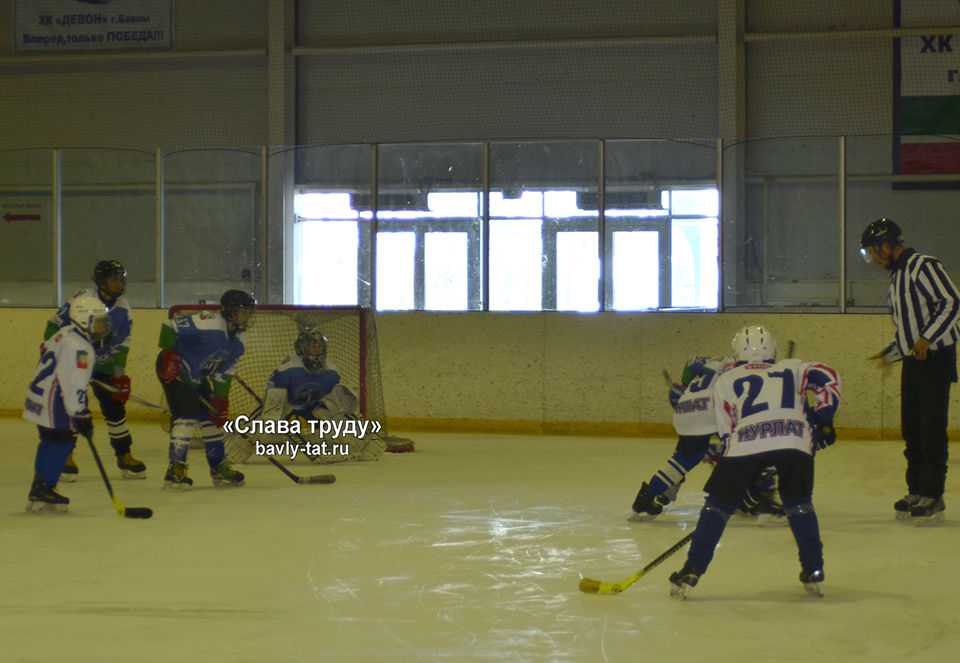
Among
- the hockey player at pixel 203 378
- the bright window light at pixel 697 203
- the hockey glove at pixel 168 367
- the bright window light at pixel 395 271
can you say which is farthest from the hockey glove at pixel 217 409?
the bright window light at pixel 697 203

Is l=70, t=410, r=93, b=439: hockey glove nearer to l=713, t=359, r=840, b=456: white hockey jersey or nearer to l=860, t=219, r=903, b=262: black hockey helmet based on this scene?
l=713, t=359, r=840, b=456: white hockey jersey

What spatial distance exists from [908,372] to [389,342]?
4961 millimetres

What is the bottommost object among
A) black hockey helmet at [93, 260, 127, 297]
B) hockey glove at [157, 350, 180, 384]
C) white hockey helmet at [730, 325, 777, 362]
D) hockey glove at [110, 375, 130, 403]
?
Answer: hockey glove at [110, 375, 130, 403]

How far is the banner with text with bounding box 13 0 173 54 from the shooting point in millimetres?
14320

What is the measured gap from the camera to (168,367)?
610cm

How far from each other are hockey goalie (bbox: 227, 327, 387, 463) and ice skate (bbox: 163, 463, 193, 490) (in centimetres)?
107

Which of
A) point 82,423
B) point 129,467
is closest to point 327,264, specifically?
point 129,467

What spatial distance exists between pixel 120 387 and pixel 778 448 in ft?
14.0

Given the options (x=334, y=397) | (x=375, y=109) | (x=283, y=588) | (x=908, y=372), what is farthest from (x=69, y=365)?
(x=375, y=109)

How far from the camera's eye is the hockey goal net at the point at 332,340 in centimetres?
873

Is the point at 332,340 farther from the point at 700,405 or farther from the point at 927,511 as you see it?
the point at 927,511

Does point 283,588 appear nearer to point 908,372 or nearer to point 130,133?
point 908,372

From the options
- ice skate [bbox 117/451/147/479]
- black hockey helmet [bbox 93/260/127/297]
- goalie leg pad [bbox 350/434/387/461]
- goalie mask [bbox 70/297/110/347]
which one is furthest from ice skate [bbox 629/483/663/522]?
black hockey helmet [bbox 93/260/127/297]

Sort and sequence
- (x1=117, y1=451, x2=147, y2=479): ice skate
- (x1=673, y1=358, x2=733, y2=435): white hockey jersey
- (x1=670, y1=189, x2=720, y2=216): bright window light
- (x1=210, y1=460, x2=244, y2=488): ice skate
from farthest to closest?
(x1=670, y1=189, x2=720, y2=216): bright window light < (x1=117, y1=451, x2=147, y2=479): ice skate < (x1=210, y1=460, x2=244, y2=488): ice skate < (x1=673, y1=358, x2=733, y2=435): white hockey jersey
